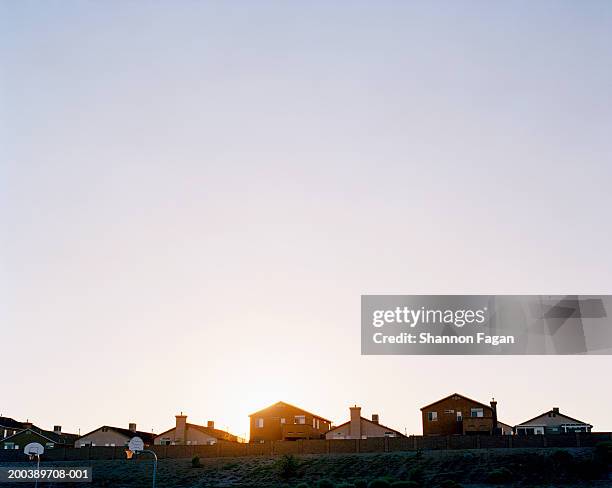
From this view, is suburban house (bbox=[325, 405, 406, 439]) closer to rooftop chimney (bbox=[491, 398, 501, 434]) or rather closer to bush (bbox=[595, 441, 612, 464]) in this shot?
rooftop chimney (bbox=[491, 398, 501, 434])

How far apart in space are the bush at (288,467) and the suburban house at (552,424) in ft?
112

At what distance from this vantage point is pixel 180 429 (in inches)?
4038

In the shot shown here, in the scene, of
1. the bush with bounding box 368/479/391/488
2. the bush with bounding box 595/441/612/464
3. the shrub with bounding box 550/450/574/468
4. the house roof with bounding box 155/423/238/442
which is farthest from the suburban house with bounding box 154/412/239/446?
the bush with bounding box 595/441/612/464

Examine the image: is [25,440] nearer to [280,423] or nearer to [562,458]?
[280,423]

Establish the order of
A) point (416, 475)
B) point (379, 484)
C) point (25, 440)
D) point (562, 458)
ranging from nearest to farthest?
point (379, 484), point (416, 475), point (562, 458), point (25, 440)

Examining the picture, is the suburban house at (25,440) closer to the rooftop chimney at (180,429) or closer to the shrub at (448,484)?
the rooftop chimney at (180,429)

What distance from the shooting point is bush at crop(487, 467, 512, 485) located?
2566 inches

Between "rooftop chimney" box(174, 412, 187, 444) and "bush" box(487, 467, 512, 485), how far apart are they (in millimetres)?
47323

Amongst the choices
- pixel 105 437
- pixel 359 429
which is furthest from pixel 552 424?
pixel 105 437

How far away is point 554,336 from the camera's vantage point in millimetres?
62562

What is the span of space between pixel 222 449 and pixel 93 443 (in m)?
24.8

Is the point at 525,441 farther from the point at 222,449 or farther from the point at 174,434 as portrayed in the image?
the point at 174,434

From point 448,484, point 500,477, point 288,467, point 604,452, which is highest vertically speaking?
point 604,452

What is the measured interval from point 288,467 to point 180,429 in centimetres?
3140
